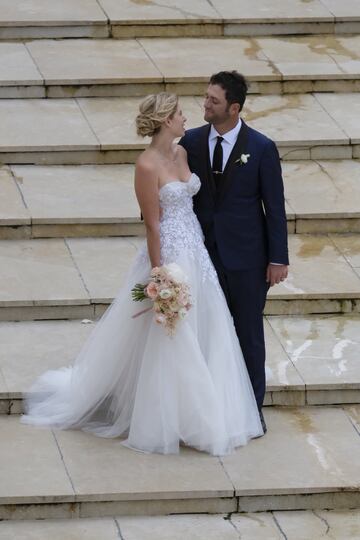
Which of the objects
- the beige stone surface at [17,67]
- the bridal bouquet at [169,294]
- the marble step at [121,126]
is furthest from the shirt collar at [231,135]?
the beige stone surface at [17,67]

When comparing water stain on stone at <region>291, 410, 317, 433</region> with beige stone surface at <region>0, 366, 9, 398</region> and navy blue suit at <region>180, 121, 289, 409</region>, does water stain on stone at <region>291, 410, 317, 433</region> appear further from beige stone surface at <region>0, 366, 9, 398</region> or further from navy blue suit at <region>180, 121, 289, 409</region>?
beige stone surface at <region>0, 366, 9, 398</region>

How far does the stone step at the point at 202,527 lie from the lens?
758 centimetres

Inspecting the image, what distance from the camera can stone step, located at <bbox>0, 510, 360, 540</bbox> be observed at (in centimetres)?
758

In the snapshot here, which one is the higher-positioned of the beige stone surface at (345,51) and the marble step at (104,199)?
the beige stone surface at (345,51)

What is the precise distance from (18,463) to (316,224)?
3.03 meters

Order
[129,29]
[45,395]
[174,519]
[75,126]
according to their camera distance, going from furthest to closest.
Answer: [129,29] < [75,126] < [45,395] < [174,519]

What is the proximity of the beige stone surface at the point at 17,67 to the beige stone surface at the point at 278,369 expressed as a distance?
3.01 m

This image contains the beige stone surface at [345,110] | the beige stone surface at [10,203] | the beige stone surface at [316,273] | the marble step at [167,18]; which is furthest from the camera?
the marble step at [167,18]

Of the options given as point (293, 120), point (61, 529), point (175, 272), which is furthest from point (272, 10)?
point (61, 529)

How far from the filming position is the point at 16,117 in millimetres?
10727

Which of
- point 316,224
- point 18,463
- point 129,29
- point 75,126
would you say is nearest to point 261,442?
point 18,463

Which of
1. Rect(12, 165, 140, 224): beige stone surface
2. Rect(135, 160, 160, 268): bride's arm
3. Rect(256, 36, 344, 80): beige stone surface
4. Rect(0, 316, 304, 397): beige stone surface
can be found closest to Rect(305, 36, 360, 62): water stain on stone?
Rect(256, 36, 344, 80): beige stone surface

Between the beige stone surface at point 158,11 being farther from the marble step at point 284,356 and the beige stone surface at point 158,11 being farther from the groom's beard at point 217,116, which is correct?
the groom's beard at point 217,116

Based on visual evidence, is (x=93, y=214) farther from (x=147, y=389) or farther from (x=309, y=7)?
(x=309, y=7)
